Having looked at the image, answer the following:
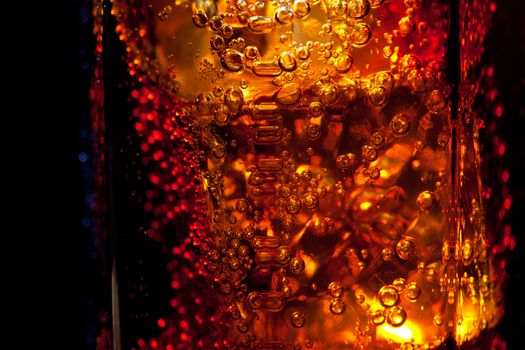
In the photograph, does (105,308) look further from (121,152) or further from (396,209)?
(396,209)

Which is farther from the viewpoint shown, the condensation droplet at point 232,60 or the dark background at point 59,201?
the dark background at point 59,201

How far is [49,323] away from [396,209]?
37 centimetres

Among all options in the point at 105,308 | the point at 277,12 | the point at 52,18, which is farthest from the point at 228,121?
the point at 52,18

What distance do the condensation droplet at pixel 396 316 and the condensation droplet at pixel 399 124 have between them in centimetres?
12

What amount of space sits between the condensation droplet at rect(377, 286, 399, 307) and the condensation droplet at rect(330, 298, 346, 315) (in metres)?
0.03

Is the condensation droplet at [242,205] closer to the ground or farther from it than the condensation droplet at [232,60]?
closer to the ground

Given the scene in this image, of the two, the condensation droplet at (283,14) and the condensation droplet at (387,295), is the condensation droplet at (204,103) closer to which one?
the condensation droplet at (283,14)

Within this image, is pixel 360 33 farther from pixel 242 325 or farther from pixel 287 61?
pixel 242 325

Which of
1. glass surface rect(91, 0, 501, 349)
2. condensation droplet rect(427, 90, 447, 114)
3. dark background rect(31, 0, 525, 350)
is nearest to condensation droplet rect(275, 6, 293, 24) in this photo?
glass surface rect(91, 0, 501, 349)

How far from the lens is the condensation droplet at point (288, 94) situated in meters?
0.39

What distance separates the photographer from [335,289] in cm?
40

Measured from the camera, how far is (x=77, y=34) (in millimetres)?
569

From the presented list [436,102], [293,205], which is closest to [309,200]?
[293,205]

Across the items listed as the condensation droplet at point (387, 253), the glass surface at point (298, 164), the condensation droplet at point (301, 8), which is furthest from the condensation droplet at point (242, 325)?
the condensation droplet at point (301, 8)
